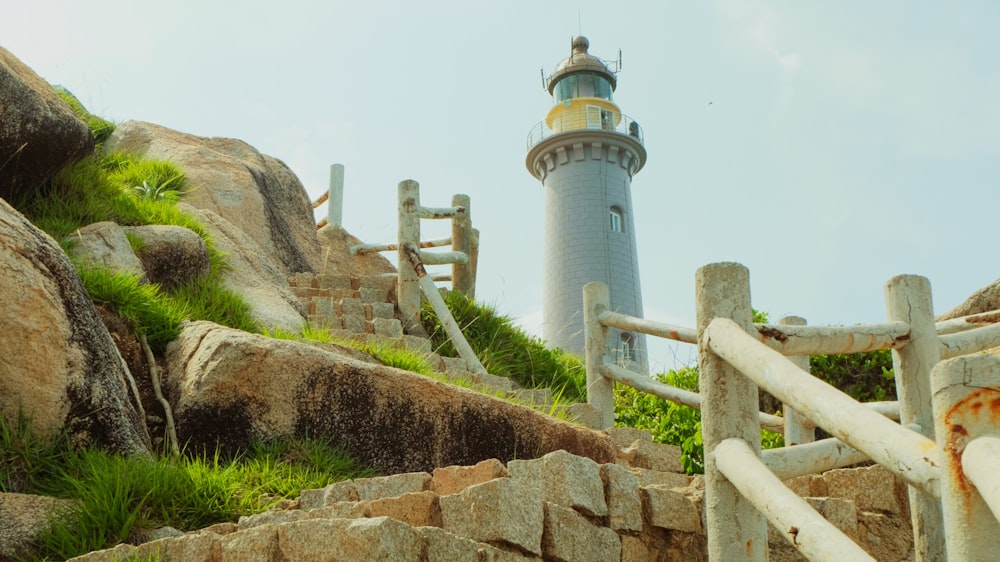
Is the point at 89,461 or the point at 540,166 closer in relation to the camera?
the point at 89,461

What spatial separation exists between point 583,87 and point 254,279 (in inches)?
760

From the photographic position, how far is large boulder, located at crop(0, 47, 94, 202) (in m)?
6.54

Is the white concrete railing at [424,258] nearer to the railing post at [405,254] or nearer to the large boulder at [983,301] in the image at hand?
the railing post at [405,254]

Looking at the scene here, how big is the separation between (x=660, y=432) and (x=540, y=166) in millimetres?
19493

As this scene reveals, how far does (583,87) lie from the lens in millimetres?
25547

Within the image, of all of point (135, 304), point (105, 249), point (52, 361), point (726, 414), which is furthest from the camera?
point (105, 249)

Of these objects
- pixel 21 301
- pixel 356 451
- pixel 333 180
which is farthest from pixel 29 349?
pixel 333 180

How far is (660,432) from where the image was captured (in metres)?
6.49

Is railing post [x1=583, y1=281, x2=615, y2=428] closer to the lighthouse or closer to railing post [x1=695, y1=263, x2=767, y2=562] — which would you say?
railing post [x1=695, y1=263, x2=767, y2=562]

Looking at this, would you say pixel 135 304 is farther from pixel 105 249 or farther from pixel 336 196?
pixel 336 196

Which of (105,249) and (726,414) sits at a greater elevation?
(105,249)

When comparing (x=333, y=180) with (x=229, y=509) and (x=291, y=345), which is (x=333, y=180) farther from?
(x=229, y=509)

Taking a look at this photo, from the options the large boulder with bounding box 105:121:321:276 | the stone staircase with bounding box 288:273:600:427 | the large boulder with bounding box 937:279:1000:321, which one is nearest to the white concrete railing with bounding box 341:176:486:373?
the stone staircase with bounding box 288:273:600:427

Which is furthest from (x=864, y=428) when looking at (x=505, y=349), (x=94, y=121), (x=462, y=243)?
(x=94, y=121)
